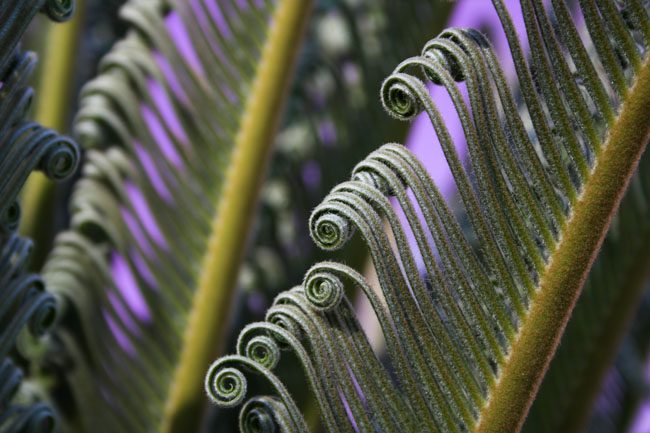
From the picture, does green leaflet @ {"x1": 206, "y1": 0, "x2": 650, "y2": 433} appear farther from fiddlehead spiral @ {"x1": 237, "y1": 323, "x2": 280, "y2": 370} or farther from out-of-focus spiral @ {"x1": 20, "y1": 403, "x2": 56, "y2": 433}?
out-of-focus spiral @ {"x1": 20, "y1": 403, "x2": 56, "y2": 433}

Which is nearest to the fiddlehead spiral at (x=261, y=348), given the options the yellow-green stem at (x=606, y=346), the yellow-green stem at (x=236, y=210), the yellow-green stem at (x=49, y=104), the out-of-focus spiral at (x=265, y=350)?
the out-of-focus spiral at (x=265, y=350)

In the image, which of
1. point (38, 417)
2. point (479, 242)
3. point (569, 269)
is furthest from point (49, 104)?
point (569, 269)

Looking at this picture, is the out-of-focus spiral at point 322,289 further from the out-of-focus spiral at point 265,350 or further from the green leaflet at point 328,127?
the green leaflet at point 328,127

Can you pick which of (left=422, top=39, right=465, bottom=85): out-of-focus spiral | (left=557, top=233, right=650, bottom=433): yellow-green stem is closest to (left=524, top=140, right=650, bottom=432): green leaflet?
(left=557, top=233, right=650, bottom=433): yellow-green stem

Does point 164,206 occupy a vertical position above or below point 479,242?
above

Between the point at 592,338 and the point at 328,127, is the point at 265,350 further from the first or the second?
the point at 328,127
